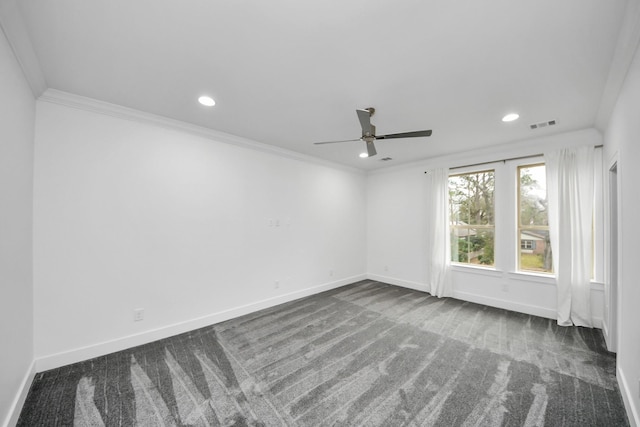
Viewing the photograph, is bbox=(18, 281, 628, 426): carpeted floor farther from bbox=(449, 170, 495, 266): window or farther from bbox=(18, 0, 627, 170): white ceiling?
bbox=(18, 0, 627, 170): white ceiling

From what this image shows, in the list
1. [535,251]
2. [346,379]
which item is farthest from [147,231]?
[535,251]

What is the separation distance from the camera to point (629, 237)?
1.83 metres

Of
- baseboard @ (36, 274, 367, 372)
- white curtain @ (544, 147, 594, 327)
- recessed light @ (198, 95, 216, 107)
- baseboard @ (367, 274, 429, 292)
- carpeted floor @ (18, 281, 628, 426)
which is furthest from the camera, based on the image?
baseboard @ (367, 274, 429, 292)

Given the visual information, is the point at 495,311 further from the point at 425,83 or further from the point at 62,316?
the point at 62,316

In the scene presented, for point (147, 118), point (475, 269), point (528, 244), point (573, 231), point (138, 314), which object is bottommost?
point (138, 314)

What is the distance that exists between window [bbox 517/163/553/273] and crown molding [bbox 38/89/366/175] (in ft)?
11.9

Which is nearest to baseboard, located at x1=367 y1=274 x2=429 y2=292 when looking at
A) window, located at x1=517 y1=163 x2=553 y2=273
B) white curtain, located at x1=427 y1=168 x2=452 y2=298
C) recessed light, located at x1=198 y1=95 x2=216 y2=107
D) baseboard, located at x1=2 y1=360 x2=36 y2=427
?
white curtain, located at x1=427 y1=168 x2=452 y2=298

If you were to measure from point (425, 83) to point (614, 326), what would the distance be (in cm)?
312

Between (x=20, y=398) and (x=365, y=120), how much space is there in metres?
3.44

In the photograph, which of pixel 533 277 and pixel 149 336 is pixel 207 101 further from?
pixel 533 277

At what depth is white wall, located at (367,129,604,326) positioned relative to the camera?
11.5 feet

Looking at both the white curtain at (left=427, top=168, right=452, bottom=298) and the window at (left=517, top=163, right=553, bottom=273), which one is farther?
the white curtain at (left=427, top=168, right=452, bottom=298)

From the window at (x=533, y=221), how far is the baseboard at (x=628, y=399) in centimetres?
187

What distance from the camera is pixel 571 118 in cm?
287
